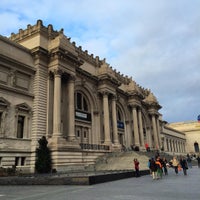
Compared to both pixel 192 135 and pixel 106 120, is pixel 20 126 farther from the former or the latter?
pixel 192 135

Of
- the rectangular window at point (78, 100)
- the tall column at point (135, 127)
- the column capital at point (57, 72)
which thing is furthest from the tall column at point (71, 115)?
the tall column at point (135, 127)

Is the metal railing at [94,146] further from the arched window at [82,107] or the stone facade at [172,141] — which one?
the stone facade at [172,141]

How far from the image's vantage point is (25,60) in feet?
89.2

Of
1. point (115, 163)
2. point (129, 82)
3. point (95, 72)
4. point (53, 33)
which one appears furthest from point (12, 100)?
point (129, 82)

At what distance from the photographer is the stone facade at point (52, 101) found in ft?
80.4

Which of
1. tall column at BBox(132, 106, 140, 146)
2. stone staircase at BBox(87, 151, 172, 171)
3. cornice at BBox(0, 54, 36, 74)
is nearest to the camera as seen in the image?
cornice at BBox(0, 54, 36, 74)

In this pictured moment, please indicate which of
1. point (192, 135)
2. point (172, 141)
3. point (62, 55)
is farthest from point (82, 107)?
point (192, 135)

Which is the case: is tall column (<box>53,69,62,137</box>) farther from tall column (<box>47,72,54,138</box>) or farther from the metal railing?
the metal railing

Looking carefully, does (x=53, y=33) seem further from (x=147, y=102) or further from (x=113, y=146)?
(x=147, y=102)

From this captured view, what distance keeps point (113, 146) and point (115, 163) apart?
6891 mm

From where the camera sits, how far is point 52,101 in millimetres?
28562

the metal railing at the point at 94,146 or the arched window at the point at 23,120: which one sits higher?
the arched window at the point at 23,120

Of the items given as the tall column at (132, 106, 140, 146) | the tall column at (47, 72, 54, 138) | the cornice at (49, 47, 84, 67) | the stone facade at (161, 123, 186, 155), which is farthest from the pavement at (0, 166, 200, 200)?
the stone facade at (161, 123, 186, 155)

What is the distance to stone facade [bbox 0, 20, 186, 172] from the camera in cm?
2450
